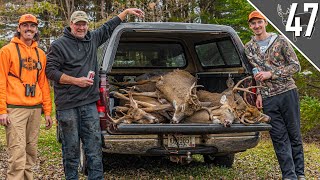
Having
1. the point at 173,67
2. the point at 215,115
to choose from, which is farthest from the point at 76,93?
the point at 173,67

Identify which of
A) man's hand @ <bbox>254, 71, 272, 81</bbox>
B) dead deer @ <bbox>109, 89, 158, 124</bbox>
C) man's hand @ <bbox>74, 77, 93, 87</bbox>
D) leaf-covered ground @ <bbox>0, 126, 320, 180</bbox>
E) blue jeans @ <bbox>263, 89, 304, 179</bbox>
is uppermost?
man's hand @ <bbox>74, 77, 93, 87</bbox>

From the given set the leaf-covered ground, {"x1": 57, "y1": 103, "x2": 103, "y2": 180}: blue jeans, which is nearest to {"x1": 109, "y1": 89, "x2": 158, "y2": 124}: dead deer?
{"x1": 57, "y1": 103, "x2": 103, "y2": 180}: blue jeans

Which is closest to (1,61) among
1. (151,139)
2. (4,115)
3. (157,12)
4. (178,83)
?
(4,115)

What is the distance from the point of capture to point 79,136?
221 inches

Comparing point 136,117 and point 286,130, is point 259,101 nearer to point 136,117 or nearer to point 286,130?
point 286,130

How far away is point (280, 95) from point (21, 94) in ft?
11.3

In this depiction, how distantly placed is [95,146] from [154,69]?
2.90 metres

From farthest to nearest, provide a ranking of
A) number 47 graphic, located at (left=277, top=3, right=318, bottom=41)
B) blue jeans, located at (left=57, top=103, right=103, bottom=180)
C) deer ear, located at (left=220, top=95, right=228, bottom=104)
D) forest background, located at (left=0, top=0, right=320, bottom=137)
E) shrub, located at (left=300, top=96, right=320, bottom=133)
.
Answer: forest background, located at (left=0, top=0, right=320, bottom=137), number 47 graphic, located at (left=277, top=3, right=318, bottom=41), shrub, located at (left=300, top=96, right=320, bottom=133), deer ear, located at (left=220, top=95, right=228, bottom=104), blue jeans, located at (left=57, top=103, right=103, bottom=180)

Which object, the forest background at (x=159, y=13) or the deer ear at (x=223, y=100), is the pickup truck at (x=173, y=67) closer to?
the deer ear at (x=223, y=100)

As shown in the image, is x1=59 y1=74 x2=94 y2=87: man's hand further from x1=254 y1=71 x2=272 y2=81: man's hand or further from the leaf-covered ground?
x1=254 y1=71 x2=272 y2=81: man's hand

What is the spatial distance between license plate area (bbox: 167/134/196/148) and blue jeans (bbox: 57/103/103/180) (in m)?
0.88

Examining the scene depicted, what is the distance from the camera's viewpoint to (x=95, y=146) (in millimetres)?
5602

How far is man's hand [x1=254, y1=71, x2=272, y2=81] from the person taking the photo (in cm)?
617

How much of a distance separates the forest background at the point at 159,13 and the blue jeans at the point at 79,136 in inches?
322
